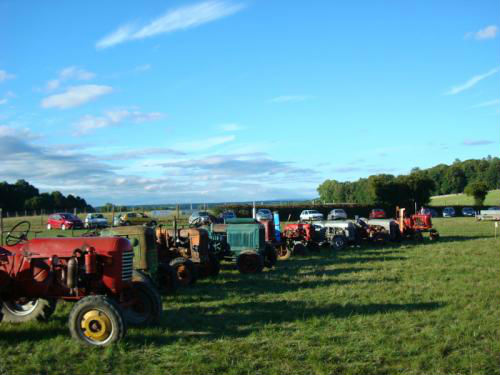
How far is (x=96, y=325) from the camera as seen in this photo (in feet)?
19.8

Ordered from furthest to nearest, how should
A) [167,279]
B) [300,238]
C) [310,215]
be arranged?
[310,215] → [300,238] → [167,279]

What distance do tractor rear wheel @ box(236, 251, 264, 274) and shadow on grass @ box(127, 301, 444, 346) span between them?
422 cm

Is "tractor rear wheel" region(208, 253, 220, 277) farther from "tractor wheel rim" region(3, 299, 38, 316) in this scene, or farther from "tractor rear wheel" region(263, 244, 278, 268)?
"tractor wheel rim" region(3, 299, 38, 316)

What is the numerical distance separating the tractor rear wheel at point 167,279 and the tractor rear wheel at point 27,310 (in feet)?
9.21

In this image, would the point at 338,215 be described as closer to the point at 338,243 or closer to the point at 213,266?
the point at 338,243

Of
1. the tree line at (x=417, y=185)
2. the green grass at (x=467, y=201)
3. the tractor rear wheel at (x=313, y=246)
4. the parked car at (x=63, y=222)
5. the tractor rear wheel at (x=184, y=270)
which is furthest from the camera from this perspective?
the green grass at (x=467, y=201)

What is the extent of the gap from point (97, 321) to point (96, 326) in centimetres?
6

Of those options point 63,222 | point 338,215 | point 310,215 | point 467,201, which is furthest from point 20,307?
point 467,201

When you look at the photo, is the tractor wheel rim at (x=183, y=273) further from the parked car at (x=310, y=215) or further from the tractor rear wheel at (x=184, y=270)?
the parked car at (x=310, y=215)

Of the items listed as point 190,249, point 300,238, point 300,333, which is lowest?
point 300,333

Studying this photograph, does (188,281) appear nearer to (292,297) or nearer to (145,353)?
(292,297)

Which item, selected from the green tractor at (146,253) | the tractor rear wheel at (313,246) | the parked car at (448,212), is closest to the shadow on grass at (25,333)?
the green tractor at (146,253)

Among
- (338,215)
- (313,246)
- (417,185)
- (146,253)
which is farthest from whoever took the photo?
(417,185)

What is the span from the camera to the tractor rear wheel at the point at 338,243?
1914 centimetres
